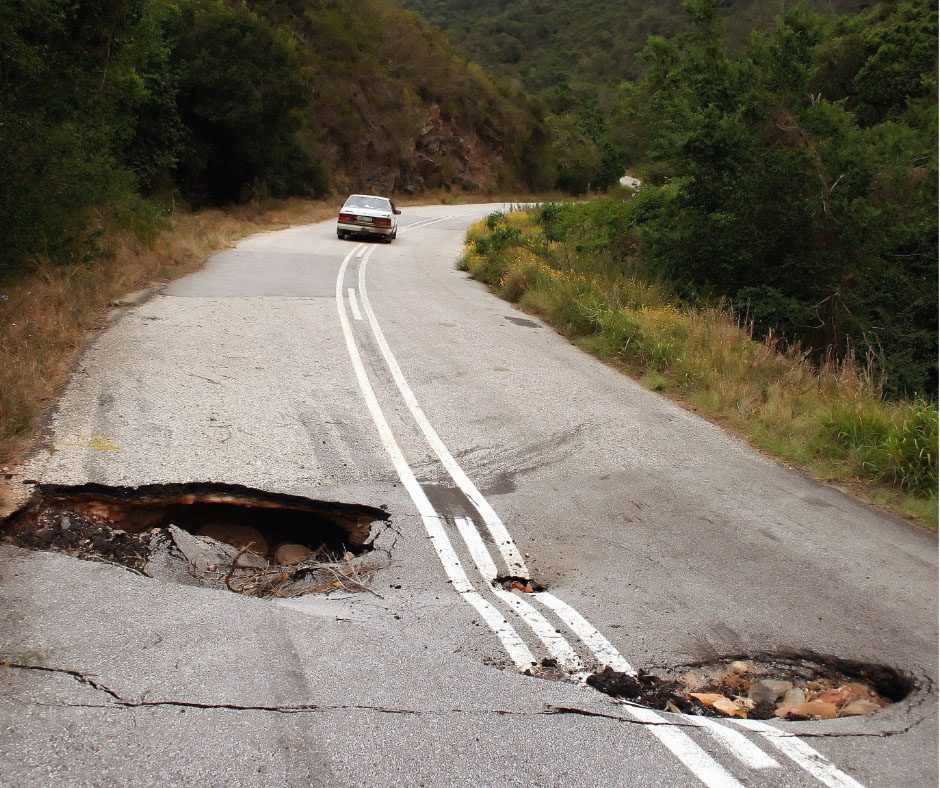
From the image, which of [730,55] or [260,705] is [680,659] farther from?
[730,55]

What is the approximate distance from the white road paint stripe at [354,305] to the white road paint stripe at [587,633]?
30.4 feet

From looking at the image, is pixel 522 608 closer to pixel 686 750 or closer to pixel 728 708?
pixel 728 708

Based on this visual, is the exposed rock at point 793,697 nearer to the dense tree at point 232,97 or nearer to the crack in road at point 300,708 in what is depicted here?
the crack in road at point 300,708

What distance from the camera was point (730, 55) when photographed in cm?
2103

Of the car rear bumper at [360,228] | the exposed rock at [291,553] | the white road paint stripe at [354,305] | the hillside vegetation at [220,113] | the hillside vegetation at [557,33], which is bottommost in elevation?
the exposed rock at [291,553]

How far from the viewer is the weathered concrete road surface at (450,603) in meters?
3.32

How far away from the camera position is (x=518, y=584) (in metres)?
5.07

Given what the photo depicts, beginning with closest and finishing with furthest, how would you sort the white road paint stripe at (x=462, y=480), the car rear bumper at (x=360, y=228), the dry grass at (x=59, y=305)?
the white road paint stripe at (x=462, y=480), the dry grass at (x=59, y=305), the car rear bumper at (x=360, y=228)

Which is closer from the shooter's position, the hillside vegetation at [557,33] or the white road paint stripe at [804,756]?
the white road paint stripe at [804,756]

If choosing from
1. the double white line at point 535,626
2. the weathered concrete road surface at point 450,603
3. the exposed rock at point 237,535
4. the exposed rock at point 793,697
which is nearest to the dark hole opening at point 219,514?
the exposed rock at point 237,535

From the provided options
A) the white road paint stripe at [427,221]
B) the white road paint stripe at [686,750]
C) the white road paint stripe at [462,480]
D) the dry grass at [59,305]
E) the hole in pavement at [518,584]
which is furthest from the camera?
the white road paint stripe at [427,221]

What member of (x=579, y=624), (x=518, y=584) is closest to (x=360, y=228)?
(x=518, y=584)

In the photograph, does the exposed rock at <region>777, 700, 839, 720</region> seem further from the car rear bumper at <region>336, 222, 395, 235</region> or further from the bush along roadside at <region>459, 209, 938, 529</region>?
the car rear bumper at <region>336, 222, 395, 235</region>

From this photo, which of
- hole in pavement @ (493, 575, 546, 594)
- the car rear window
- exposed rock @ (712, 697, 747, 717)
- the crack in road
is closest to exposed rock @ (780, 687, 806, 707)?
exposed rock @ (712, 697, 747, 717)
